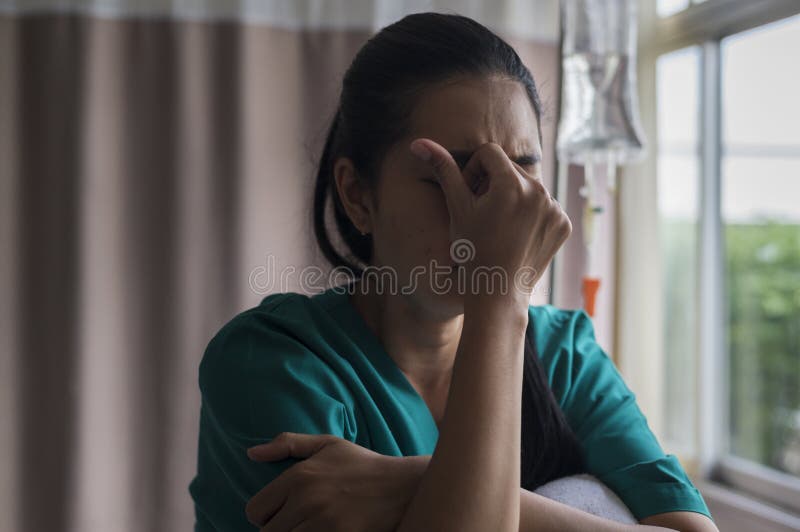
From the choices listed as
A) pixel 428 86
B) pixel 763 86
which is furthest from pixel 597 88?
pixel 428 86

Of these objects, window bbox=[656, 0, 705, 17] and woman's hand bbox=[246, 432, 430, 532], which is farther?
window bbox=[656, 0, 705, 17]

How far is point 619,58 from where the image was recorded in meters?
1.66

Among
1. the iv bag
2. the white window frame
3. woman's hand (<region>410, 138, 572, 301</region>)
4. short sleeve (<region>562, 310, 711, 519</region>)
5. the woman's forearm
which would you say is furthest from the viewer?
the white window frame

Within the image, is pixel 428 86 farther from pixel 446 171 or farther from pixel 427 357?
pixel 427 357

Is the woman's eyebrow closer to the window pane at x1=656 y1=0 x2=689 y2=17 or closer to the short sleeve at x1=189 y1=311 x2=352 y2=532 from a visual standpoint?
the short sleeve at x1=189 y1=311 x2=352 y2=532

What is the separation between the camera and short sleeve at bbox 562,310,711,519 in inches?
39.8

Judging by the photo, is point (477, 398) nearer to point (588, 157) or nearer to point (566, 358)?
point (566, 358)

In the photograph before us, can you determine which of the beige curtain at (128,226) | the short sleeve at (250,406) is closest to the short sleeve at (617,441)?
the short sleeve at (250,406)

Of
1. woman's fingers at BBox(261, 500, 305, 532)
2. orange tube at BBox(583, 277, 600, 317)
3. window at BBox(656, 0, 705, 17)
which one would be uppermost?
window at BBox(656, 0, 705, 17)

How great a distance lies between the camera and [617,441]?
108 cm

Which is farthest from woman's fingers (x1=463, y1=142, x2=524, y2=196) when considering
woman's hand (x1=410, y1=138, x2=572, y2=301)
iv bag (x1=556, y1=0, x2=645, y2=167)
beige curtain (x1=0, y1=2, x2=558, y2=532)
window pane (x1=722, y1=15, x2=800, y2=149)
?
window pane (x1=722, y1=15, x2=800, y2=149)

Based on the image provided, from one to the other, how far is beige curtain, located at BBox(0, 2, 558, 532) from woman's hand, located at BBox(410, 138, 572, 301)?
1072 mm

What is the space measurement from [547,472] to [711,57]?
1.49 meters

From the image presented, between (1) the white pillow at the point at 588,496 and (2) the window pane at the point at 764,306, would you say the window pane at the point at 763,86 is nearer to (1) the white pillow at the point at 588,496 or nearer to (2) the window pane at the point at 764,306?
Answer: (2) the window pane at the point at 764,306
